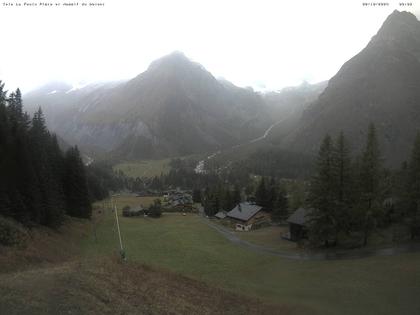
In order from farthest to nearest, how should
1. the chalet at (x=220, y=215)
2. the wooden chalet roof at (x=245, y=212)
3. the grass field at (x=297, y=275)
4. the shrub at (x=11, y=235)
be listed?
the chalet at (x=220, y=215) → the wooden chalet roof at (x=245, y=212) → the shrub at (x=11, y=235) → the grass field at (x=297, y=275)

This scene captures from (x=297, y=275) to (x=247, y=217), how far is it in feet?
159

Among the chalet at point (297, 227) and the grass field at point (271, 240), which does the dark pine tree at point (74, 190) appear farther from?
the chalet at point (297, 227)

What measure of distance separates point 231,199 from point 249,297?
8091 centimetres

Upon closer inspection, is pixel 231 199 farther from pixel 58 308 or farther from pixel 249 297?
pixel 58 308

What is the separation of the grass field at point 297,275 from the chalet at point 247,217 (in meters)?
24.2

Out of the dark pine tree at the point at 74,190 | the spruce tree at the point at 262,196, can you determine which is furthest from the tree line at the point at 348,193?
the spruce tree at the point at 262,196

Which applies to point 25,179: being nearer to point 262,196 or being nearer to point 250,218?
point 250,218

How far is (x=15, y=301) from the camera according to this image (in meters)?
18.2

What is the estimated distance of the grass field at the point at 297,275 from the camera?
28453mm

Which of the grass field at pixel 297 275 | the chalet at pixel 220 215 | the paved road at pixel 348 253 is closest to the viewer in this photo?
the grass field at pixel 297 275

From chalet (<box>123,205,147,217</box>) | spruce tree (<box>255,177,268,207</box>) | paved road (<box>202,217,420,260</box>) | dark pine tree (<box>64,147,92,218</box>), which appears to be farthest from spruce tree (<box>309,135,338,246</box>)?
chalet (<box>123,205,147,217</box>)

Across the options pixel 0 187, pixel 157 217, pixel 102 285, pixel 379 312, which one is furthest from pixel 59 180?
pixel 379 312

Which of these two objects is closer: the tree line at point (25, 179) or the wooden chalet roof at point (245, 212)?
the tree line at point (25, 179)

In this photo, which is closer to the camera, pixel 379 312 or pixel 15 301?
pixel 15 301
